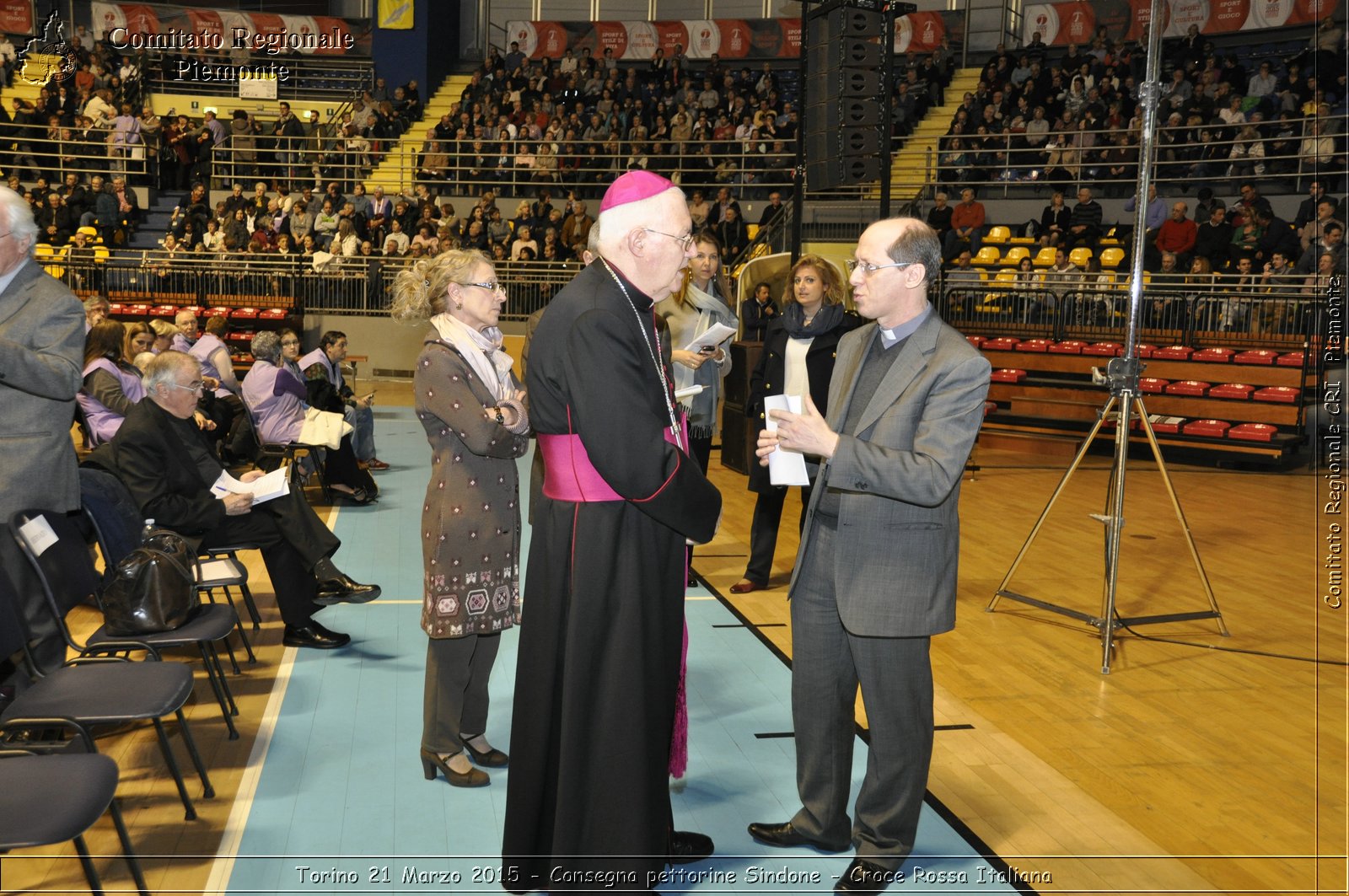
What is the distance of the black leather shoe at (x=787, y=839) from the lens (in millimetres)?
3047

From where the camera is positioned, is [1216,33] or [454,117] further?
[454,117]

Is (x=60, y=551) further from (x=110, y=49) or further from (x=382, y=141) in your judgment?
(x=110, y=49)

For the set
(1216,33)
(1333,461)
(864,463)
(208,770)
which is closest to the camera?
(864,463)

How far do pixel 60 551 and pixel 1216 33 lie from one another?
19.5 metres

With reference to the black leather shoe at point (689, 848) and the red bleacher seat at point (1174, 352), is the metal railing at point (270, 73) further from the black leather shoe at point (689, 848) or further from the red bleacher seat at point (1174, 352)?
the black leather shoe at point (689, 848)

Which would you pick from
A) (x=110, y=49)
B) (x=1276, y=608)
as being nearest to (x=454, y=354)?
(x=1276, y=608)

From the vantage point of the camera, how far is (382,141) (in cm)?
2044

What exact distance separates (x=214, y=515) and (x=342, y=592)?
2.42 feet

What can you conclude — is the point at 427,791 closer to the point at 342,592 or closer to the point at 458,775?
the point at 458,775

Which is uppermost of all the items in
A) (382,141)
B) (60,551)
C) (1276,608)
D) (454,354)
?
(382,141)

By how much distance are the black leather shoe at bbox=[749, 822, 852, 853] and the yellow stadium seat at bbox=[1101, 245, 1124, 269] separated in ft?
39.1

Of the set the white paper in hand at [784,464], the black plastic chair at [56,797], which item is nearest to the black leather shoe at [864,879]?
the white paper in hand at [784,464]

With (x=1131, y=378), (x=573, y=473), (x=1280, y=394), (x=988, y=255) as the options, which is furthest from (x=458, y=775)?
(x=988, y=255)

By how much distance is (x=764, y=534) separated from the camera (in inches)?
226
